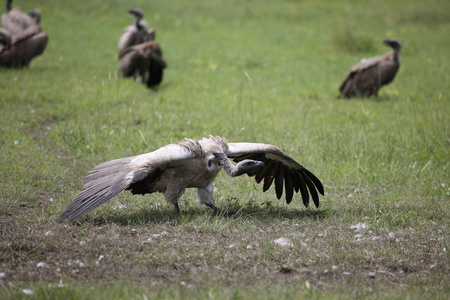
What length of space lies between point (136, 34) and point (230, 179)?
579 cm

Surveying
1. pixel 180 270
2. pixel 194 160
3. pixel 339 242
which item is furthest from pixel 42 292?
pixel 339 242

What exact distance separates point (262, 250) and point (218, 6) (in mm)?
13905

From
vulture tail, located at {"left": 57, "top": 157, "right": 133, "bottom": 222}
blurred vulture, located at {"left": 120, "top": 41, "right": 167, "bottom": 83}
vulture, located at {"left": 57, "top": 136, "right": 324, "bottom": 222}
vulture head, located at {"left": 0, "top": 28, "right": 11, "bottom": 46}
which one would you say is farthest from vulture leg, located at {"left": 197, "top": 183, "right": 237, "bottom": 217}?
vulture head, located at {"left": 0, "top": 28, "right": 11, "bottom": 46}

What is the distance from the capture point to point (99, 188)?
423 centimetres

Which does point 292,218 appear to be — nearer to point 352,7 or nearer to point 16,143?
point 16,143

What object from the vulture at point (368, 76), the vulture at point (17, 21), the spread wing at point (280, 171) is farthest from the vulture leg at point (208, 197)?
the vulture at point (17, 21)

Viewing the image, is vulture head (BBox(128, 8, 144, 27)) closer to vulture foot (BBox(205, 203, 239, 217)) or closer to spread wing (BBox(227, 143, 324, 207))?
spread wing (BBox(227, 143, 324, 207))

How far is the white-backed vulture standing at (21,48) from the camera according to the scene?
9883mm

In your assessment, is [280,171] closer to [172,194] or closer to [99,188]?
[172,194]

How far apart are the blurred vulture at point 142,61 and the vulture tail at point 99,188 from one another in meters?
5.18

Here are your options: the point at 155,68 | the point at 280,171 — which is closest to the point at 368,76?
the point at 155,68

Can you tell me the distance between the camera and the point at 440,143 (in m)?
6.37

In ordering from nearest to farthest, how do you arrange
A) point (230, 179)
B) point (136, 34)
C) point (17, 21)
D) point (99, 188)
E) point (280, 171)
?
1. point (99, 188)
2. point (280, 171)
3. point (230, 179)
4. point (136, 34)
5. point (17, 21)

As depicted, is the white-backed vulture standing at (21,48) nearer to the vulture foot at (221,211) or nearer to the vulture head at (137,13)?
the vulture head at (137,13)
